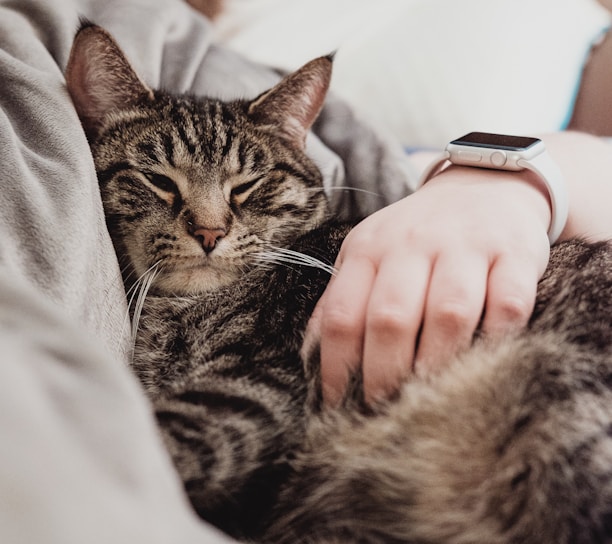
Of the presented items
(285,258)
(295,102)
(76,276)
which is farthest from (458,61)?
(76,276)

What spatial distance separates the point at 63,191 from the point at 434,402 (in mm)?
504

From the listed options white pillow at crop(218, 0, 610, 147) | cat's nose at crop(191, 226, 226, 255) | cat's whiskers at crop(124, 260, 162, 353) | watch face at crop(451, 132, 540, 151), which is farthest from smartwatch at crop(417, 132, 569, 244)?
white pillow at crop(218, 0, 610, 147)

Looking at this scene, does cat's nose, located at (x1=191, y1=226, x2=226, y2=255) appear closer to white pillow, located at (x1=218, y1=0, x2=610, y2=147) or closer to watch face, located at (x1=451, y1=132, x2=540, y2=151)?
→ watch face, located at (x1=451, y1=132, x2=540, y2=151)

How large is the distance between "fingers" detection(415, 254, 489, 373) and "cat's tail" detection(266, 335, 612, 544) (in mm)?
24

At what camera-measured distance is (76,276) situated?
2.24 ft

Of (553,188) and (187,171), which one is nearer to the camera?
(553,188)

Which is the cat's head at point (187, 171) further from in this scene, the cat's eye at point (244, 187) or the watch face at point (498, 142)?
the watch face at point (498, 142)

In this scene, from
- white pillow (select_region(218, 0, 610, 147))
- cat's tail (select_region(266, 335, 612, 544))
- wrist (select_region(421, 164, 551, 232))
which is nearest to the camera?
cat's tail (select_region(266, 335, 612, 544))

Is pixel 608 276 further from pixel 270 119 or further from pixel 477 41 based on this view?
pixel 477 41

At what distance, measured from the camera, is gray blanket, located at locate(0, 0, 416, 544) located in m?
0.39

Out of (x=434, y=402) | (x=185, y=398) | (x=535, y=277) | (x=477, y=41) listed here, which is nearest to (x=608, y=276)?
(x=535, y=277)

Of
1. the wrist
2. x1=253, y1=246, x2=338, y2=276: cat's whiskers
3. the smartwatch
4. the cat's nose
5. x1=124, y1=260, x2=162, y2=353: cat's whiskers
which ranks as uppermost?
the smartwatch

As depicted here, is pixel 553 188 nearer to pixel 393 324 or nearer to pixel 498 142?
pixel 498 142

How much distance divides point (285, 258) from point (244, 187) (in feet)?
0.58
